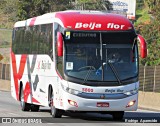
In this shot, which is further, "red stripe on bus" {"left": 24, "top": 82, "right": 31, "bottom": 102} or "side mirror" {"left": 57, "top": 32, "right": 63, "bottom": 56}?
"red stripe on bus" {"left": 24, "top": 82, "right": 31, "bottom": 102}

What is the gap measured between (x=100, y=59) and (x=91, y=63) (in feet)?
1.03

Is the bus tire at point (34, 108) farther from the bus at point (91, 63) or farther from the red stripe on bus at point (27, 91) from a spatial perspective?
the bus at point (91, 63)

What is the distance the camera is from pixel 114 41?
66.3 ft

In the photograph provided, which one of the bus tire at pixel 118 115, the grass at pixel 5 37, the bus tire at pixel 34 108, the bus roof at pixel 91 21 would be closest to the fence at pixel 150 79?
the bus tire at pixel 34 108

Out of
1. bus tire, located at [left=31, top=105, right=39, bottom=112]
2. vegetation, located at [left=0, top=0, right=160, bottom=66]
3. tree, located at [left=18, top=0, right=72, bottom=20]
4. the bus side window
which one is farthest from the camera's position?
tree, located at [left=18, top=0, right=72, bottom=20]

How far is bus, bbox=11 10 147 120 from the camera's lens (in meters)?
19.5

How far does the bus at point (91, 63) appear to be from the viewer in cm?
1947

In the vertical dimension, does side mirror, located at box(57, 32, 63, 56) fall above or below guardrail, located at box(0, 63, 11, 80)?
above

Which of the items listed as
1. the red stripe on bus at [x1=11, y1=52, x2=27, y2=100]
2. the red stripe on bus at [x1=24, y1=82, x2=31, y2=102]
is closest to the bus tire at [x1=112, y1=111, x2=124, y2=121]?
the red stripe on bus at [x1=24, y1=82, x2=31, y2=102]

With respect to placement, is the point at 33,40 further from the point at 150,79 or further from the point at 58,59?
the point at 150,79

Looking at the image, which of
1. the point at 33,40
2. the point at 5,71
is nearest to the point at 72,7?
the point at 5,71

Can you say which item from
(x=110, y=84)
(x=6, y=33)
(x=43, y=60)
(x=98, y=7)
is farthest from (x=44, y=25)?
(x=98, y=7)

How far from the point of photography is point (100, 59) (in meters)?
19.8

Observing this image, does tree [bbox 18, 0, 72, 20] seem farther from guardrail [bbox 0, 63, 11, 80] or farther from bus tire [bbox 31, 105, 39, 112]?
bus tire [bbox 31, 105, 39, 112]
